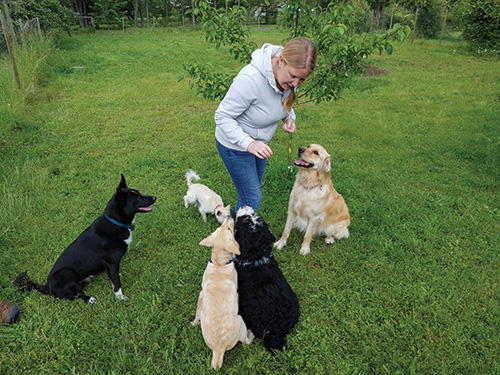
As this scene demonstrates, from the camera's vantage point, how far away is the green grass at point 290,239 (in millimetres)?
3014

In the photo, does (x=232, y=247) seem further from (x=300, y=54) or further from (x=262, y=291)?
(x=300, y=54)

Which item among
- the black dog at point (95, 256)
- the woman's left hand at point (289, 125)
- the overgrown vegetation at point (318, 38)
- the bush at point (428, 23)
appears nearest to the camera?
the black dog at point (95, 256)

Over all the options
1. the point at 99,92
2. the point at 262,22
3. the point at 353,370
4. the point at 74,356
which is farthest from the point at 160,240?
the point at 262,22

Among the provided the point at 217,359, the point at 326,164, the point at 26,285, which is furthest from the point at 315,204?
the point at 26,285

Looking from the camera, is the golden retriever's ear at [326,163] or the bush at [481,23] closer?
the golden retriever's ear at [326,163]

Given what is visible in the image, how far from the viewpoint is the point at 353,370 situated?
2.88 meters

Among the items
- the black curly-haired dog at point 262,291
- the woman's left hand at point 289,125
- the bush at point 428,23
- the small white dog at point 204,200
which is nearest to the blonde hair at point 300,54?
the woman's left hand at point 289,125

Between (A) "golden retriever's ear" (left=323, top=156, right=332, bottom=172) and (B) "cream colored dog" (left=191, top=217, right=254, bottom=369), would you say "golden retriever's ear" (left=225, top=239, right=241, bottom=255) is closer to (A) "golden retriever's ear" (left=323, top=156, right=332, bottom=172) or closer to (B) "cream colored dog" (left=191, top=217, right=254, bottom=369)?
(B) "cream colored dog" (left=191, top=217, right=254, bottom=369)

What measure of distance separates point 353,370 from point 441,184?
14.7 ft

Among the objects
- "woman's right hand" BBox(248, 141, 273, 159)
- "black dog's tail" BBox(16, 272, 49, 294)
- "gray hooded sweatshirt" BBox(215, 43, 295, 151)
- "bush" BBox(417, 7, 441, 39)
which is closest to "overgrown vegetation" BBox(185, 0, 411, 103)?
"gray hooded sweatshirt" BBox(215, 43, 295, 151)

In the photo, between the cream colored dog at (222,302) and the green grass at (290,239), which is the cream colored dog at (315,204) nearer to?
the green grass at (290,239)

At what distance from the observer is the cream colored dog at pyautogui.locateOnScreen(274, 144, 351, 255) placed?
161 inches

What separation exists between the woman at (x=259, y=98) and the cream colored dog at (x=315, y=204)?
88 cm

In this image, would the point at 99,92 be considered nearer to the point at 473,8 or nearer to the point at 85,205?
the point at 85,205
